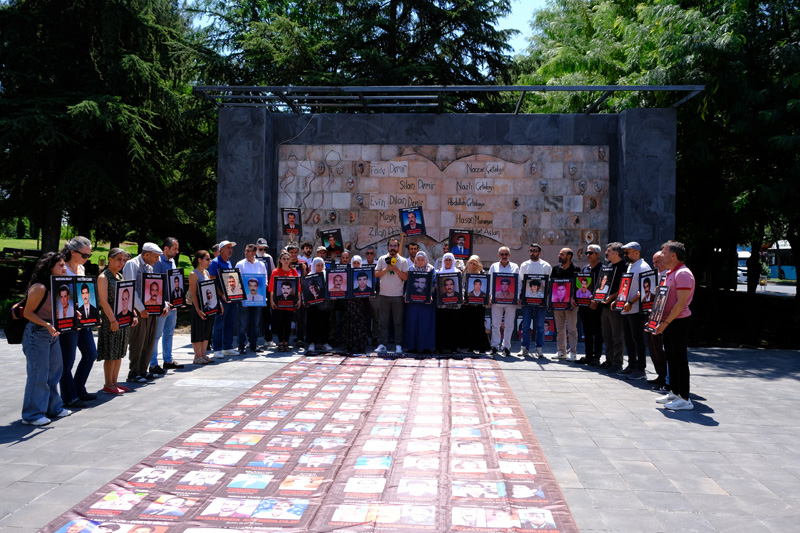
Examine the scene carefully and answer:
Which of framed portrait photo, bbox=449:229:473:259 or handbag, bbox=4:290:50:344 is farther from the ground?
framed portrait photo, bbox=449:229:473:259

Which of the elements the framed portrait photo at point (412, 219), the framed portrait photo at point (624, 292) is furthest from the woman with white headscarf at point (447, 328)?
the framed portrait photo at point (624, 292)

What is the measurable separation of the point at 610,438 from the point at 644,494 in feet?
4.96

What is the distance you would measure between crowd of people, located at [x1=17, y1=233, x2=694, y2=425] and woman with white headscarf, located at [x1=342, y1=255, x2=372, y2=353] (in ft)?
0.06

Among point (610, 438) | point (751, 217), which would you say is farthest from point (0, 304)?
point (751, 217)

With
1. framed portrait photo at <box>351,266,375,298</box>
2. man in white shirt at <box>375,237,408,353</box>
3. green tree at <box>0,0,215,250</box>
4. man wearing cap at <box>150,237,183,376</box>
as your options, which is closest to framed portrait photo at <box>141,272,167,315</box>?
man wearing cap at <box>150,237,183,376</box>

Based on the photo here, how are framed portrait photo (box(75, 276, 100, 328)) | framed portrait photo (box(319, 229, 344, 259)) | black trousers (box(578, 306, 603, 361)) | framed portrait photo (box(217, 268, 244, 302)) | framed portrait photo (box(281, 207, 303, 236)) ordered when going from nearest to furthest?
framed portrait photo (box(75, 276, 100, 328))
black trousers (box(578, 306, 603, 361))
framed portrait photo (box(217, 268, 244, 302))
framed portrait photo (box(319, 229, 344, 259))
framed portrait photo (box(281, 207, 303, 236))

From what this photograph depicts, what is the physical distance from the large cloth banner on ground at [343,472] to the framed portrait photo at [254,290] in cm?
373

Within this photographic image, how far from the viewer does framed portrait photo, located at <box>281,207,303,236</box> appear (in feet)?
44.9

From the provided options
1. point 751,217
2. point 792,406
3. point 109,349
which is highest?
point 751,217

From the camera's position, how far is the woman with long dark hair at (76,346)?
6.93 metres

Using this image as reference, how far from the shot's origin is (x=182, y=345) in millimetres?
12430

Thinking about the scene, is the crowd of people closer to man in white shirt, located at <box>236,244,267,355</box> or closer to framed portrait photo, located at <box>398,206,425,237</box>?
man in white shirt, located at <box>236,244,267,355</box>

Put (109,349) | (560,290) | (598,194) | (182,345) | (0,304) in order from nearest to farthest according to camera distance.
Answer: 1. (109,349)
2. (560,290)
3. (182,345)
4. (598,194)
5. (0,304)

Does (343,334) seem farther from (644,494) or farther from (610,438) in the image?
(644,494)
